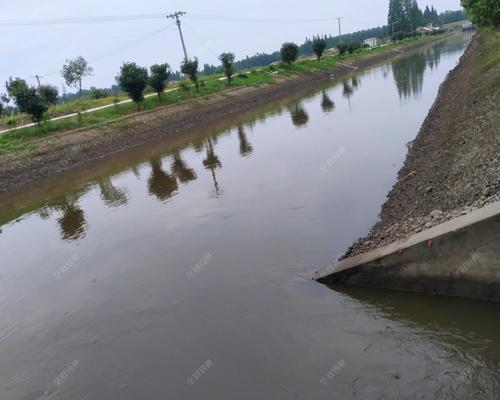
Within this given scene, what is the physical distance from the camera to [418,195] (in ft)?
41.1

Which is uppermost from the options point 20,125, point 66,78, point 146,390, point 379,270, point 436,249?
point 66,78

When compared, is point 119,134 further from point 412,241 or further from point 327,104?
point 412,241

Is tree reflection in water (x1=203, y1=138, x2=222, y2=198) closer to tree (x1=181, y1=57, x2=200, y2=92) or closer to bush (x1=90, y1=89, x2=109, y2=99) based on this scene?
tree (x1=181, y1=57, x2=200, y2=92)

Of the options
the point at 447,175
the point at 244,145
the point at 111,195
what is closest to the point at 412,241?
the point at 447,175

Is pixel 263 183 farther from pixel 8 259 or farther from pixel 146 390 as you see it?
pixel 146 390

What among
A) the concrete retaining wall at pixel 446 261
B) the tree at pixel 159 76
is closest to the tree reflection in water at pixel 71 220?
the concrete retaining wall at pixel 446 261

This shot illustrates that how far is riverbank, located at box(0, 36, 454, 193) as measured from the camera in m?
29.6

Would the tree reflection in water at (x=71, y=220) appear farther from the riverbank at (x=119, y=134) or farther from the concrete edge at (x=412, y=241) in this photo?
the concrete edge at (x=412, y=241)

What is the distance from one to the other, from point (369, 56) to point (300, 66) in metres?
25.2

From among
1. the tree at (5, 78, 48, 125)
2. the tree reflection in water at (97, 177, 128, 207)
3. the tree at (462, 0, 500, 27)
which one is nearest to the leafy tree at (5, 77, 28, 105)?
the tree at (5, 78, 48, 125)

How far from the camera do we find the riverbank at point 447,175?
32.2ft

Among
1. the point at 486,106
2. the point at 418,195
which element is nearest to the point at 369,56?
the point at 486,106

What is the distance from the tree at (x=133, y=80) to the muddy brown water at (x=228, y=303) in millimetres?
22296

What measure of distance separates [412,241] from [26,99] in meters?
32.9
